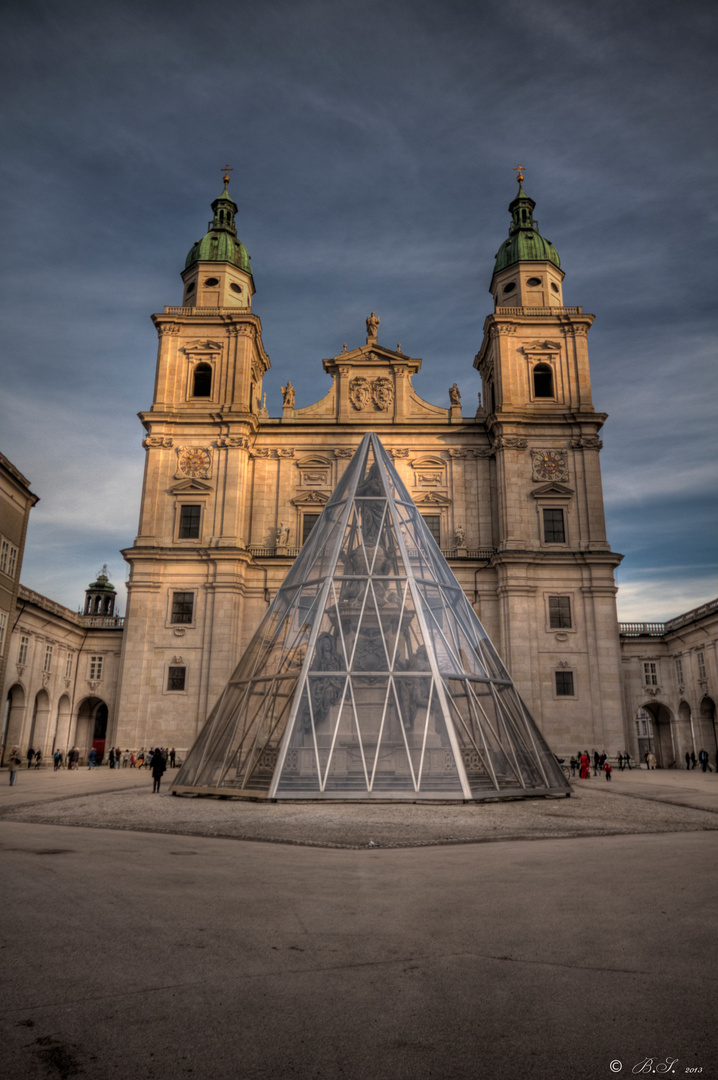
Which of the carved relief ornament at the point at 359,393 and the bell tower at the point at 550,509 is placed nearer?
the bell tower at the point at 550,509

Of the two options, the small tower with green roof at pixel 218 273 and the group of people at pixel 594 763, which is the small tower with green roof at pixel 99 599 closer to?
the small tower with green roof at pixel 218 273

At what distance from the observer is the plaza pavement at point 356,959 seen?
Answer: 4582 mm

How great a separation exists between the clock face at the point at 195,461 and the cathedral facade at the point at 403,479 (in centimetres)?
9

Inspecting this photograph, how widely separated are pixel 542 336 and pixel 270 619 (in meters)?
32.3

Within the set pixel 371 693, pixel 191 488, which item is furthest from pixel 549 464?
pixel 371 693

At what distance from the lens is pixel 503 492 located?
149 ft

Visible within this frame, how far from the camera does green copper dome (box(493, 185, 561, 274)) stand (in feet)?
170

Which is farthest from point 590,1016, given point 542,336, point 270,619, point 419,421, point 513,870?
point 542,336

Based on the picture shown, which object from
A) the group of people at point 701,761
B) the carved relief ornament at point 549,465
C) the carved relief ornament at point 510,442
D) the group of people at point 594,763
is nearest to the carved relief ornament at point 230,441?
the carved relief ornament at point 510,442

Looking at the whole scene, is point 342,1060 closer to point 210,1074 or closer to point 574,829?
point 210,1074

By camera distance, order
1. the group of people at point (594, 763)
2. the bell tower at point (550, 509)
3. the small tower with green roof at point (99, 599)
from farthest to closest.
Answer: the small tower with green roof at point (99, 599) < the bell tower at point (550, 509) < the group of people at point (594, 763)

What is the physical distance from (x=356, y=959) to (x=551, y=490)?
136 ft

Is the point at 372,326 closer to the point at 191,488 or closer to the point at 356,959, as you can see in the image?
the point at 191,488

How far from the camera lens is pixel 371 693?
2136 centimetres
